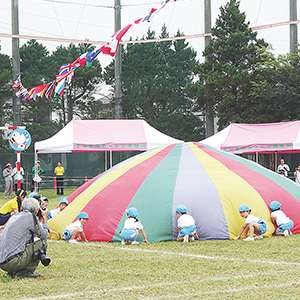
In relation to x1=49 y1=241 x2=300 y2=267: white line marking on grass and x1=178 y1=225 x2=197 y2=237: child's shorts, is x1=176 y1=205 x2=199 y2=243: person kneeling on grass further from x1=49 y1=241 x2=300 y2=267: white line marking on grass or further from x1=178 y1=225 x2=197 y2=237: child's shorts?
x1=49 y1=241 x2=300 y2=267: white line marking on grass

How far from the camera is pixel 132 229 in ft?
47.3

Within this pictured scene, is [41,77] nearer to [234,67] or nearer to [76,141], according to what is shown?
[234,67]

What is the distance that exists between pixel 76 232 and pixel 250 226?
336 centimetres

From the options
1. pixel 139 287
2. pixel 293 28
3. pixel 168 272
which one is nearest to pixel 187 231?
pixel 168 272

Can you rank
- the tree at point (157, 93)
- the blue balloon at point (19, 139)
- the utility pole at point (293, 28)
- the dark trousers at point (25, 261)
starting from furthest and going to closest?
the tree at point (157, 93), the utility pole at point (293, 28), the blue balloon at point (19, 139), the dark trousers at point (25, 261)

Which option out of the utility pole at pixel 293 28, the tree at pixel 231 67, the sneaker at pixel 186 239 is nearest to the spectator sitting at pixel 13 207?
the sneaker at pixel 186 239

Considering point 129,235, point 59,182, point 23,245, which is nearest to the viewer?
point 23,245

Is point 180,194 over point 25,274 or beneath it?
over

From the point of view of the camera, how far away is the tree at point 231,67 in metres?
36.9

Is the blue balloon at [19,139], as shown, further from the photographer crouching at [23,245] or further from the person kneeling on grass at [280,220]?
the photographer crouching at [23,245]

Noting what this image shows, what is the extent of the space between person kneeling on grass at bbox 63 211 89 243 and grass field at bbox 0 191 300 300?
2.08ft

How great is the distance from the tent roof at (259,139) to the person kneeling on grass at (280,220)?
40.2ft

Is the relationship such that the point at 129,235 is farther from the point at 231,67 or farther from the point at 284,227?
the point at 231,67

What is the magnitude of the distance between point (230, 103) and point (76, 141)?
32.4 ft
